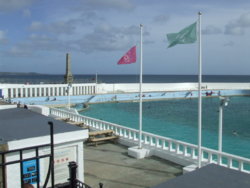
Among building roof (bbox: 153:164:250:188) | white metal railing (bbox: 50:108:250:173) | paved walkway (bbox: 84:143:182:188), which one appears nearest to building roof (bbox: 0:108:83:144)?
paved walkway (bbox: 84:143:182:188)

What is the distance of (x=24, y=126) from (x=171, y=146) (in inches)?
225

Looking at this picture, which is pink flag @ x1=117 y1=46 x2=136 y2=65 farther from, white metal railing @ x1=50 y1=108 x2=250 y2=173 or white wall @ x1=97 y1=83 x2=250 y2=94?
white wall @ x1=97 y1=83 x2=250 y2=94

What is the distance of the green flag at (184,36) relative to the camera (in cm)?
897

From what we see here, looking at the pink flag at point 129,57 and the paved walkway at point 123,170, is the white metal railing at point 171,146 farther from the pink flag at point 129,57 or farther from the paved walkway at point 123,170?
the pink flag at point 129,57

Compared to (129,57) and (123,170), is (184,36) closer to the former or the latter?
(129,57)

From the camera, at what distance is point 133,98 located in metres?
53.2

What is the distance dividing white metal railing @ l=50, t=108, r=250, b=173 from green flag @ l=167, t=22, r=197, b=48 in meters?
3.77

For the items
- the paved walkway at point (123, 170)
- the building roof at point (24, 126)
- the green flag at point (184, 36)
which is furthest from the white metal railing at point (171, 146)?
the building roof at point (24, 126)

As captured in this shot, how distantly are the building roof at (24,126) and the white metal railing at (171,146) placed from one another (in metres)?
4.32

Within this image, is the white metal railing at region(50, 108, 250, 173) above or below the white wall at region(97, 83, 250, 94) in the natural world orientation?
below

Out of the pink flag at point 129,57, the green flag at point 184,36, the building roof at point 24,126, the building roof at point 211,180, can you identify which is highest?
the green flag at point 184,36

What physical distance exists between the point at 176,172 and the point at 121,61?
5279 millimetres

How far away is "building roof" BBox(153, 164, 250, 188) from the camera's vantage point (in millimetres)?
4094

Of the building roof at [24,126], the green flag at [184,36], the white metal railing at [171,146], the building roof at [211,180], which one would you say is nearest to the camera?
the building roof at [211,180]
